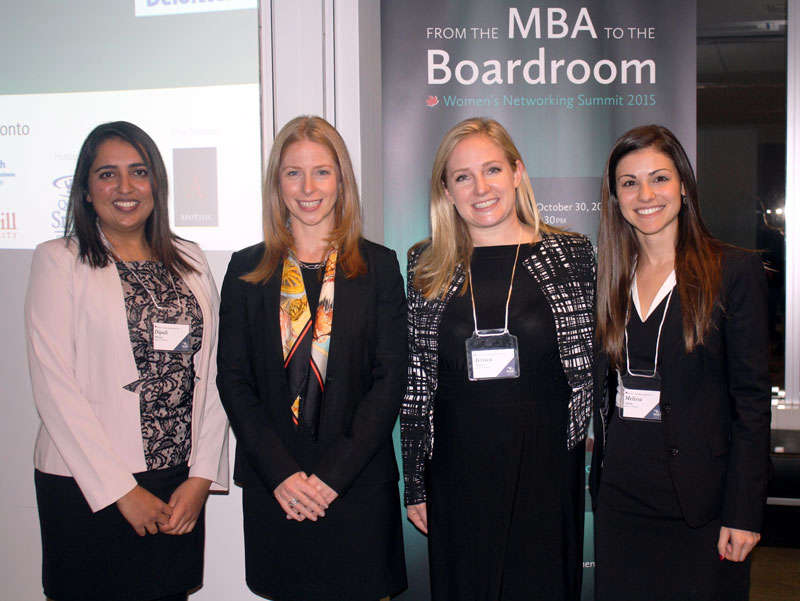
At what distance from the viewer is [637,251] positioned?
2.12 m

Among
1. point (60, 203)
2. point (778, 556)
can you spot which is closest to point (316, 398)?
point (60, 203)

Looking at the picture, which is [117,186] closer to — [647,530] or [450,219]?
[450,219]

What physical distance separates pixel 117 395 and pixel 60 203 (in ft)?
4.52

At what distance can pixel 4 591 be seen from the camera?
2965 millimetres

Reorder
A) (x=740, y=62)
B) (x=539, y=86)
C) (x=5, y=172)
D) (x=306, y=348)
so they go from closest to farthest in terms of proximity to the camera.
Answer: (x=306, y=348), (x=5, y=172), (x=539, y=86), (x=740, y=62)

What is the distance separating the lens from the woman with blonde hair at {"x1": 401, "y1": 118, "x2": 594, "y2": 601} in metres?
1.98

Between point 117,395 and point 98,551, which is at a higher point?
point 117,395

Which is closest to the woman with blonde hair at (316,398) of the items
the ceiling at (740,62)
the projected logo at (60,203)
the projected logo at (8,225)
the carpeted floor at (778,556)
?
the projected logo at (60,203)

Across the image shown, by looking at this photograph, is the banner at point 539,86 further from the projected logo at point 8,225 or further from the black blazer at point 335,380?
the projected logo at point 8,225

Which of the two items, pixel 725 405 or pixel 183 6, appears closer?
pixel 725 405

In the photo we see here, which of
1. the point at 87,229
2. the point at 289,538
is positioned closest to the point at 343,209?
the point at 87,229

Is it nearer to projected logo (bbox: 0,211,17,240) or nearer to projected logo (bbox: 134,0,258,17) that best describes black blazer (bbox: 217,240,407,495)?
projected logo (bbox: 134,0,258,17)

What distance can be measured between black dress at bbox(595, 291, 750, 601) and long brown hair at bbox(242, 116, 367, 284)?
2.94 feet

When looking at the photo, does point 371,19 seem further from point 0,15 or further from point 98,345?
point 98,345
